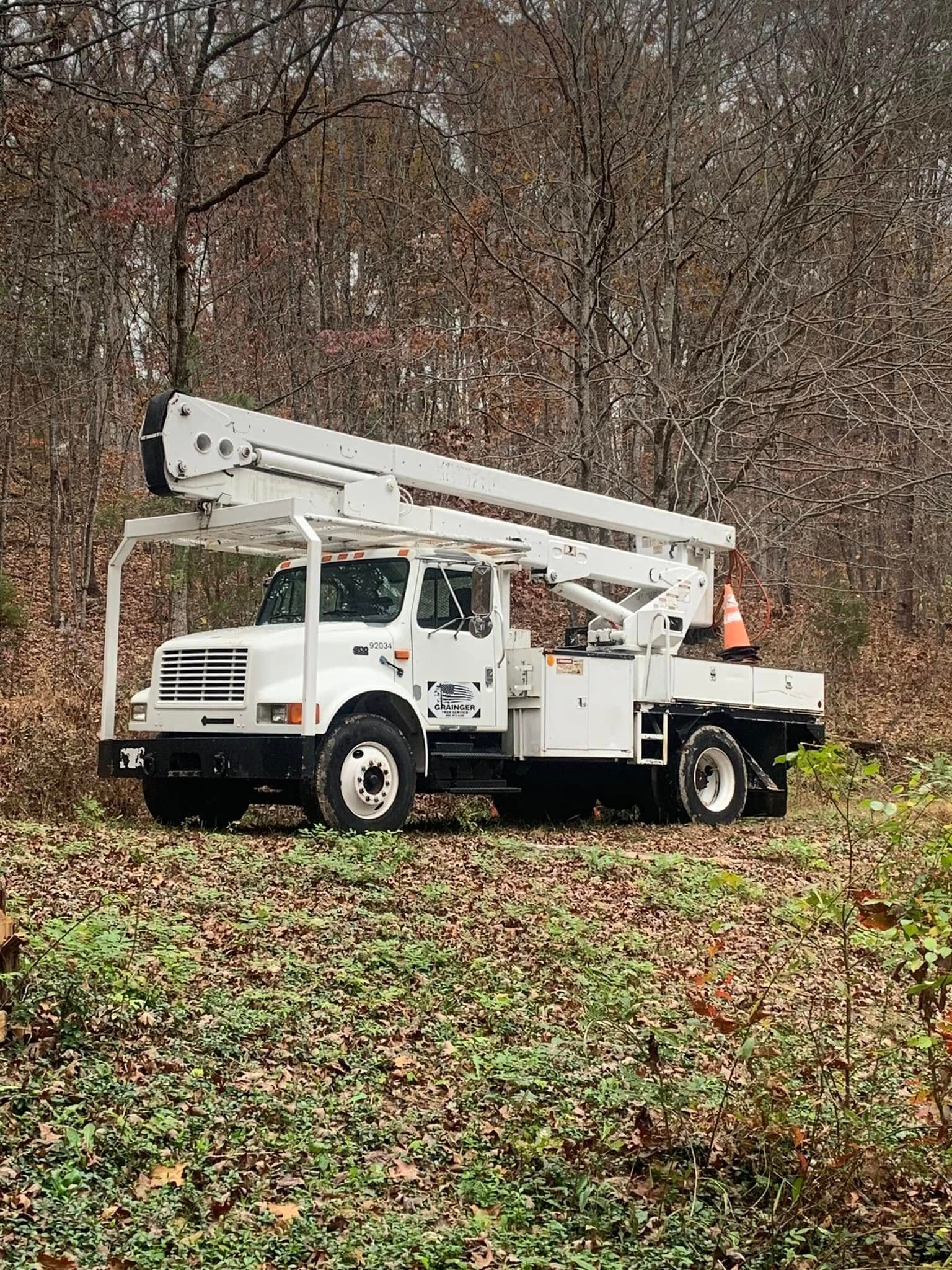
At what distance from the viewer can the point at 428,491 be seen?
14.6 m

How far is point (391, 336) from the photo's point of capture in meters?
23.8

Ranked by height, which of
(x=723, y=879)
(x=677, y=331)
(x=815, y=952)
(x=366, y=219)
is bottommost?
(x=815, y=952)

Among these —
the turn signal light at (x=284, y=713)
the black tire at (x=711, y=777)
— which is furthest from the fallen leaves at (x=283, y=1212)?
the black tire at (x=711, y=777)

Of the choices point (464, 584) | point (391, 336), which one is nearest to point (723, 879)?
point (464, 584)

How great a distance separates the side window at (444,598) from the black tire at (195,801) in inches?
94.2

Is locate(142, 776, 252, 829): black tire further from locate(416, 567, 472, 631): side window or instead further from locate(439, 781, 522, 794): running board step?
locate(416, 567, 472, 631): side window

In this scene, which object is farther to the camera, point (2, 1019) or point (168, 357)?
point (168, 357)

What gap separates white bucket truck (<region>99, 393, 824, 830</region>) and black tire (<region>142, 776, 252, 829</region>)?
2 centimetres

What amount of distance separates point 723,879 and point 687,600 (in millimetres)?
11540

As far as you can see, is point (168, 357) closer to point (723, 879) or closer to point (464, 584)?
point (464, 584)

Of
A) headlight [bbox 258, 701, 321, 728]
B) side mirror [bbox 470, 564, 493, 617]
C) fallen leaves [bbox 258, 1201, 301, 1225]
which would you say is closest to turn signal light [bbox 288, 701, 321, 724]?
headlight [bbox 258, 701, 321, 728]

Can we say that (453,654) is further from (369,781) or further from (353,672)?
(369,781)

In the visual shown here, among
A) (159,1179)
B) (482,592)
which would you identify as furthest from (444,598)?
(159,1179)

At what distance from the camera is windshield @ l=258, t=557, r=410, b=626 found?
1349cm
